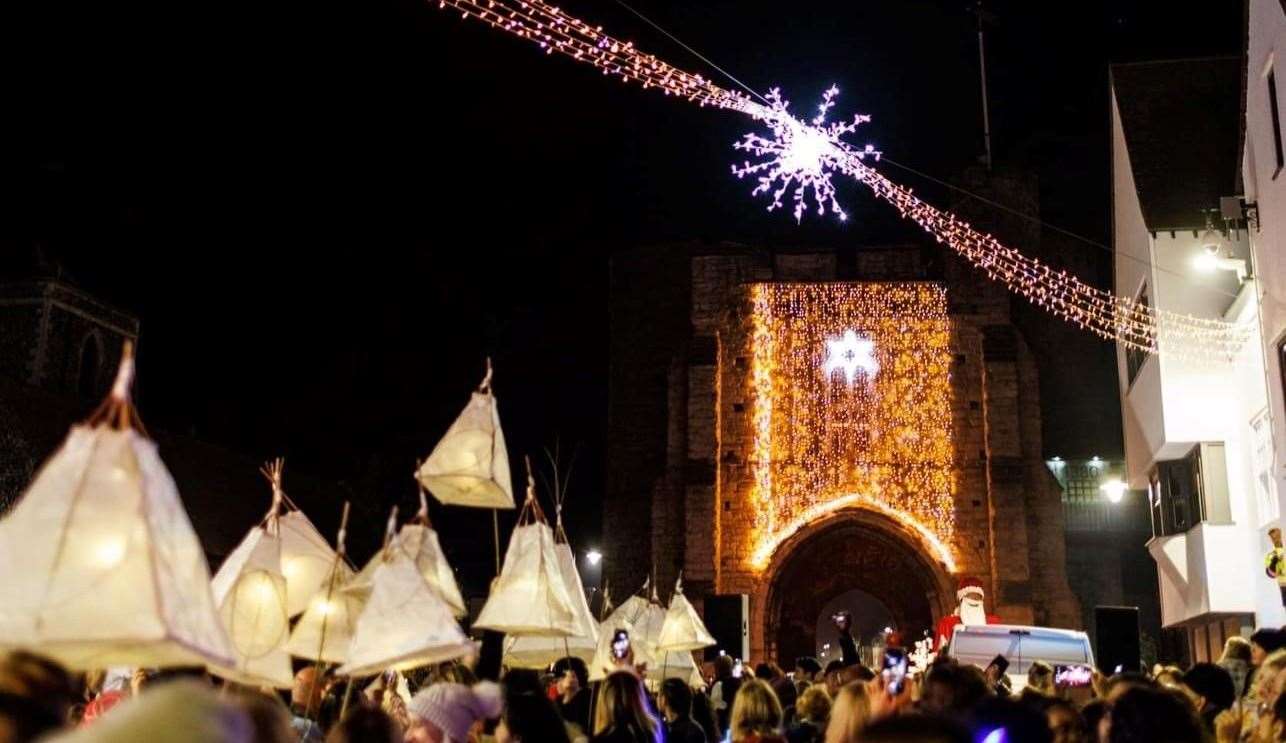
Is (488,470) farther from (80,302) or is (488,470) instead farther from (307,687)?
(80,302)

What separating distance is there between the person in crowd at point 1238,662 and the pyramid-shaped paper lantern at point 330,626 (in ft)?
18.9

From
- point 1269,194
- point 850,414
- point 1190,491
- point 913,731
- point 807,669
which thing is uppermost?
point 1269,194

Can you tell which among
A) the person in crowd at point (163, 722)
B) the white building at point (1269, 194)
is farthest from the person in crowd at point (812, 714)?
the white building at point (1269, 194)

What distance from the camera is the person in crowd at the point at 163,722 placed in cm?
156

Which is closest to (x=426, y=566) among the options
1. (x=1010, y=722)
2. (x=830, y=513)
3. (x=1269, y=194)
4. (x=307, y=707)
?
(x=307, y=707)

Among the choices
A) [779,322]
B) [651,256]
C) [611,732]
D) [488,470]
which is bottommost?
[611,732]

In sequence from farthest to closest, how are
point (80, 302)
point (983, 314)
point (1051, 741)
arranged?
point (80, 302) < point (983, 314) < point (1051, 741)

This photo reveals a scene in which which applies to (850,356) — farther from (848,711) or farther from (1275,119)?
(848,711)

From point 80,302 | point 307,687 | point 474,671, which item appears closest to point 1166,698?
point 474,671

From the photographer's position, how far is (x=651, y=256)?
31.0 meters

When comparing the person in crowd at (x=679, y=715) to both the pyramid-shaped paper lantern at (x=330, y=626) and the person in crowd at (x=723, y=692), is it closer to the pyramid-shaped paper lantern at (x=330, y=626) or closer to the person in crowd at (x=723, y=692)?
the pyramid-shaped paper lantern at (x=330, y=626)

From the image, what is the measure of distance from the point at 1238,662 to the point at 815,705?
3286 mm

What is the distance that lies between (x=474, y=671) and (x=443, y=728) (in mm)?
2115

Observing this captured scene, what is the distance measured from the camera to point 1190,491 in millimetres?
19062
